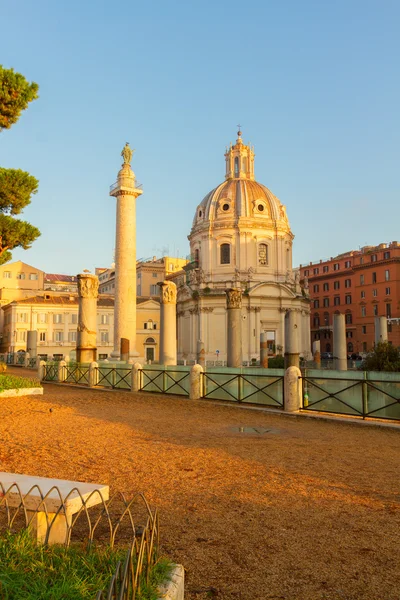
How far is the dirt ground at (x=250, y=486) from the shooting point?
448 cm

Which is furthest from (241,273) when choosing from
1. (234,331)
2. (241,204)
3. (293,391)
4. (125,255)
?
(293,391)

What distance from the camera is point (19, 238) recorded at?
2100 centimetres

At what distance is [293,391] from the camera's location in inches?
588

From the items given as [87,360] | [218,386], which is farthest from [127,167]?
[218,386]

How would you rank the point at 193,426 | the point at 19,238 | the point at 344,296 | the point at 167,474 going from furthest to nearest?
the point at 344,296 < the point at 19,238 < the point at 193,426 < the point at 167,474

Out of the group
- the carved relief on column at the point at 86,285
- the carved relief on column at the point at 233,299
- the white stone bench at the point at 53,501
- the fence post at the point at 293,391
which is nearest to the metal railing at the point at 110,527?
the white stone bench at the point at 53,501

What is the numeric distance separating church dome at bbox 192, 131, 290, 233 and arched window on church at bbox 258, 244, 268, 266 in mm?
2658

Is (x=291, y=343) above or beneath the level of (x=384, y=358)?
above

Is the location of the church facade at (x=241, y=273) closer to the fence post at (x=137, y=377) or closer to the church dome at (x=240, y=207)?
the church dome at (x=240, y=207)

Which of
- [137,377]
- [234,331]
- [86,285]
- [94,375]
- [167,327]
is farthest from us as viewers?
[86,285]

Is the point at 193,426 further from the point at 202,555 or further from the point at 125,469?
the point at 202,555

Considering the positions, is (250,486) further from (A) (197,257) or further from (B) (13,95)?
(A) (197,257)

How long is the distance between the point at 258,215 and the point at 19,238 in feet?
163

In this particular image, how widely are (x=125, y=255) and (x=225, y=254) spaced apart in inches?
1146
